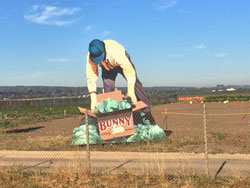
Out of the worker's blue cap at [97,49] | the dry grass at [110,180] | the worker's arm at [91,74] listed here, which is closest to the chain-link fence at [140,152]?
the dry grass at [110,180]

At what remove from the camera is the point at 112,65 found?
17.4 meters

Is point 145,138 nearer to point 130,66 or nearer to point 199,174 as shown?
point 130,66

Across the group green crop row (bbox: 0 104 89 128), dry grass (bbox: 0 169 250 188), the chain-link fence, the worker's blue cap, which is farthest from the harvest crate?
green crop row (bbox: 0 104 89 128)

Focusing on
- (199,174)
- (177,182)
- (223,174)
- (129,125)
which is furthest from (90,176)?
(129,125)

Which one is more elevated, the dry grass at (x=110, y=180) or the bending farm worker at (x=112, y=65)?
the bending farm worker at (x=112, y=65)

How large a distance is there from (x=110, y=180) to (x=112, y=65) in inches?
384

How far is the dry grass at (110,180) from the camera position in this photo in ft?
25.8

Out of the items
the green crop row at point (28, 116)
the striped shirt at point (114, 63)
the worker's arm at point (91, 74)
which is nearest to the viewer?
the striped shirt at point (114, 63)

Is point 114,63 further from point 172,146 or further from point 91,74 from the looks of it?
point 172,146

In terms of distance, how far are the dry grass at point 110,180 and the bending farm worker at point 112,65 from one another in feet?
25.8

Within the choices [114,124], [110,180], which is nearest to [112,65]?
[114,124]

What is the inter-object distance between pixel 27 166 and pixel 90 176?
134 inches

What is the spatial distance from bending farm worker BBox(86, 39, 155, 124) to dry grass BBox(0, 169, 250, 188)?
7867 millimetres

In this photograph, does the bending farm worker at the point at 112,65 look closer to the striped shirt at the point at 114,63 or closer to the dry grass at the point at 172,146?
the striped shirt at the point at 114,63
